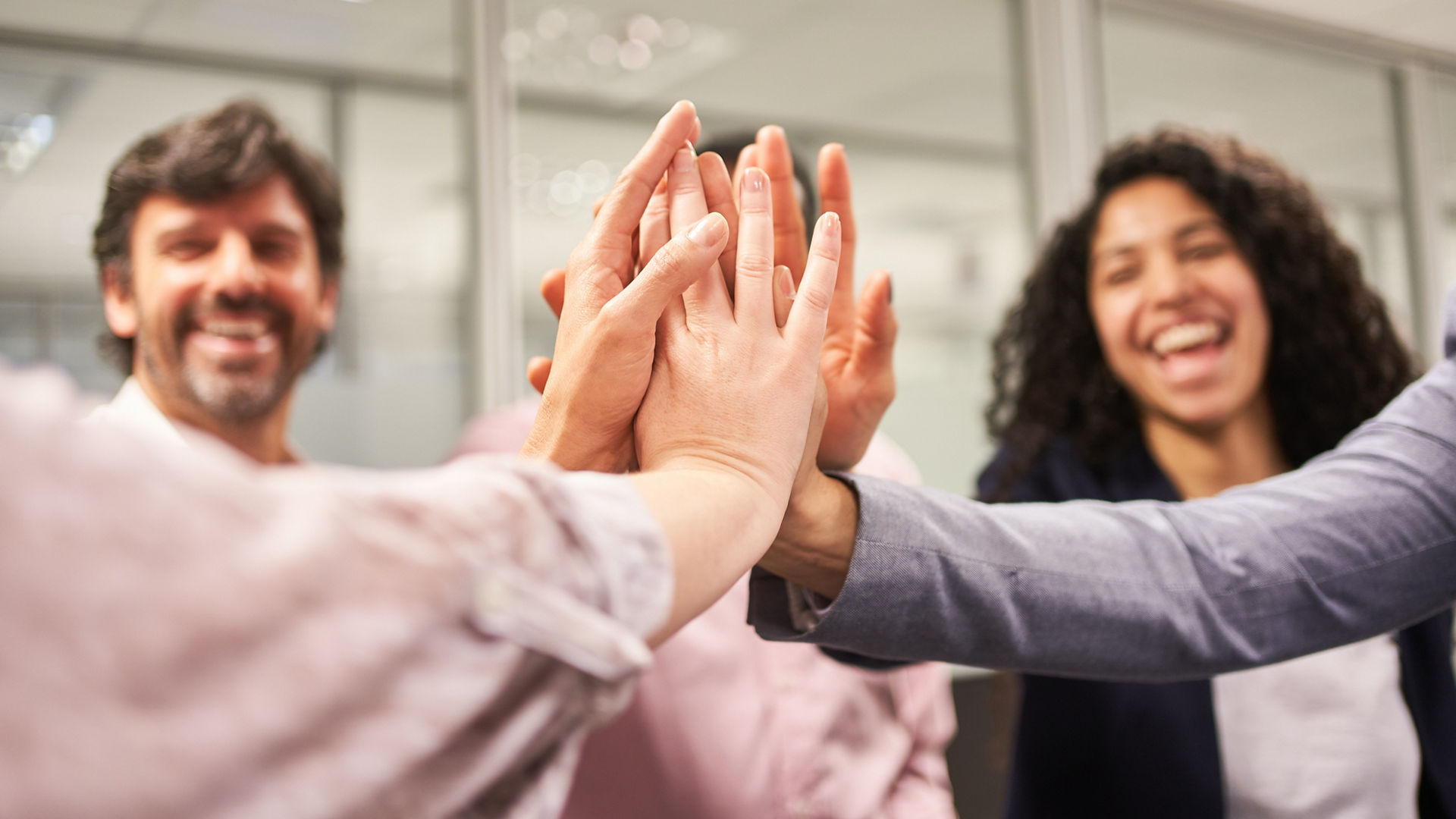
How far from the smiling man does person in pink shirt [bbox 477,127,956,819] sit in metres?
0.69

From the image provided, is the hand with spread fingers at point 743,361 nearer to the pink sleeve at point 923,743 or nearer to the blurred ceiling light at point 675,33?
the pink sleeve at point 923,743

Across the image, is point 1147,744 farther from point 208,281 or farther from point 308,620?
point 208,281

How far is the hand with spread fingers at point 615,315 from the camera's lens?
60 centimetres

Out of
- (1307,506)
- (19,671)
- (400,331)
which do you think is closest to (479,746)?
(19,671)

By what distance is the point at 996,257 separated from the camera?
A: 120 inches

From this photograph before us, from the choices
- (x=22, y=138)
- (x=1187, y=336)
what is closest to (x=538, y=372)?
(x=1187, y=336)

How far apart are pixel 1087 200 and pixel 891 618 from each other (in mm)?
1135

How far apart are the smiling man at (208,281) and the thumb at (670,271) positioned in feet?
3.10

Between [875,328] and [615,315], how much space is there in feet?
1.06

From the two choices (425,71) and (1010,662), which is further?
(425,71)

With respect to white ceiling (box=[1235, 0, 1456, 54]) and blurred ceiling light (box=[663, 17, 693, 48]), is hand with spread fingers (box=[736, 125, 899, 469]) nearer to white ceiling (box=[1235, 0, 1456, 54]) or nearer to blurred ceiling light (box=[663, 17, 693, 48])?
blurred ceiling light (box=[663, 17, 693, 48])

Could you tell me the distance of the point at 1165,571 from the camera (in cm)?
77

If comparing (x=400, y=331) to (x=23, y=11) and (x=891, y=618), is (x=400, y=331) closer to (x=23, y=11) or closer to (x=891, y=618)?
(x=23, y=11)

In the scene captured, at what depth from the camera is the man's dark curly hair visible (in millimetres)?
1343
